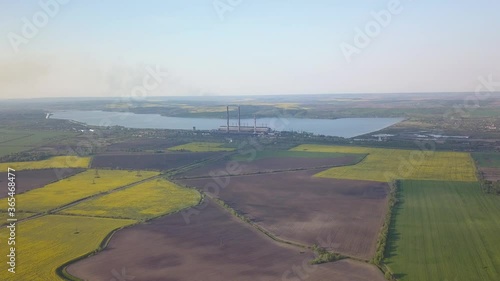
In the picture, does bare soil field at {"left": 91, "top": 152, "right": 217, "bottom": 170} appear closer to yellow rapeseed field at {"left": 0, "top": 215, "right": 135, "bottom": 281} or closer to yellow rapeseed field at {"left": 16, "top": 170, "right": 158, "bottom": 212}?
yellow rapeseed field at {"left": 16, "top": 170, "right": 158, "bottom": 212}

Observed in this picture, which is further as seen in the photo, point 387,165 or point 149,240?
point 387,165

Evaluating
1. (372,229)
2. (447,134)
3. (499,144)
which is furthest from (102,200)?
Answer: (447,134)

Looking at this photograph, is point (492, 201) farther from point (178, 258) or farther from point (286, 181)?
point (178, 258)

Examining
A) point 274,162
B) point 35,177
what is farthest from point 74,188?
point 274,162

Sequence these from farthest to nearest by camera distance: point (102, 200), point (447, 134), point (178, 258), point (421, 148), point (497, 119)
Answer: point (497, 119) → point (447, 134) → point (421, 148) → point (102, 200) → point (178, 258)

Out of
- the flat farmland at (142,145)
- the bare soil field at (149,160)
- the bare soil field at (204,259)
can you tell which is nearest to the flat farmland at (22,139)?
the flat farmland at (142,145)

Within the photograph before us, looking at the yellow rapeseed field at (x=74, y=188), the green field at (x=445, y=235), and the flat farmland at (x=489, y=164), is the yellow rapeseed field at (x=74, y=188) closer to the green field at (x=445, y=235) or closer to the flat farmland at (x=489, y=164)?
the green field at (x=445, y=235)

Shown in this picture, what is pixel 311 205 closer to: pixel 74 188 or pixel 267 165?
pixel 267 165

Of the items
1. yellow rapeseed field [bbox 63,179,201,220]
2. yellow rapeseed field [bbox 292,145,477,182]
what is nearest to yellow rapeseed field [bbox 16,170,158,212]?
yellow rapeseed field [bbox 63,179,201,220]
